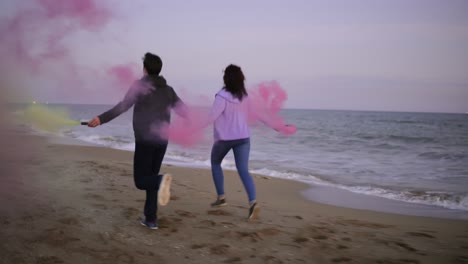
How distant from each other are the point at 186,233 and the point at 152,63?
1.94 m

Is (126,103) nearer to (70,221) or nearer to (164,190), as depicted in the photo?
(164,190)

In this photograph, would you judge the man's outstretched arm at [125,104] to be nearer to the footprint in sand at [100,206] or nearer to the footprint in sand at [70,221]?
the footprint in sand at [70,221]

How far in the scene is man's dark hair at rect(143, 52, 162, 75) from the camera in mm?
4219

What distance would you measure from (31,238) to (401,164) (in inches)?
511

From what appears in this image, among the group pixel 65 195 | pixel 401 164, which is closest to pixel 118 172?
pixel 65 195

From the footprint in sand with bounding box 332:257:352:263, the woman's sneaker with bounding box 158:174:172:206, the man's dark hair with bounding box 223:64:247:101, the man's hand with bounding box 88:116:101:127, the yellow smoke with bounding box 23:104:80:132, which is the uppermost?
the man's dark hair with bounding box 223:64:247:101

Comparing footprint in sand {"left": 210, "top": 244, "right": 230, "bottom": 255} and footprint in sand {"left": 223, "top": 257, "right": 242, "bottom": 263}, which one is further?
footprint in sand {"left": 210, "top": 244, "right": 230, "bottom": 255}

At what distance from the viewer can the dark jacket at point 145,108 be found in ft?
13.7

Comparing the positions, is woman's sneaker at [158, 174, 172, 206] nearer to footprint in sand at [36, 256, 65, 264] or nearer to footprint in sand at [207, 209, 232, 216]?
footprint in sand at [36, 256, 65, 264]

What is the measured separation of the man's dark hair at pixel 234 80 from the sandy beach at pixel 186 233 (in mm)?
1653

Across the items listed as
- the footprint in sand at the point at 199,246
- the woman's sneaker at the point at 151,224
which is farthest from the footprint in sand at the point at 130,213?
the footprint in sand at the point at 199,246

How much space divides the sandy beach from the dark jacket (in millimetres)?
1131

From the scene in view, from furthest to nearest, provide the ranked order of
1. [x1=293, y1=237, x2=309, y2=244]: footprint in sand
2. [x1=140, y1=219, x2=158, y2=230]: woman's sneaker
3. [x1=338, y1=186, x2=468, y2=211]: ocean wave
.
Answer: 1. [x1=338, y1=186, x2=468, y2=211]: ocean wave
2. [x1=140, y1=219, x2=158, y2=230]: woman's sneaker
3. [x1=293, y1=237, x2=309, y2=244]: footprint in sand

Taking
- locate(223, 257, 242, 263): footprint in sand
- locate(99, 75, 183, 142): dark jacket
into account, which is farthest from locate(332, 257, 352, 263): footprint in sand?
locate(99, 75, 183, 142): dark jacket
